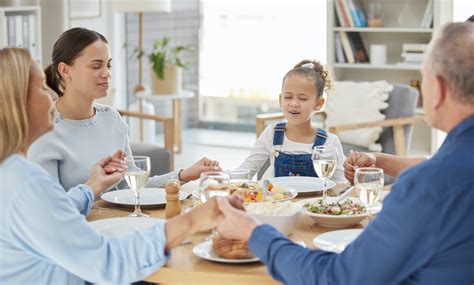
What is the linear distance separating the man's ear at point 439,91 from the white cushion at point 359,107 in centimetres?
365

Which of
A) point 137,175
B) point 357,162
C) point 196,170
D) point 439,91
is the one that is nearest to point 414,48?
point 357,162

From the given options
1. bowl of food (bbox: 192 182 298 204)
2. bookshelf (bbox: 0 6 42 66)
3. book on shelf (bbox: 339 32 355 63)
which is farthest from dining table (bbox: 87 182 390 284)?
book on shelf (bbox: 339 32 355 63)

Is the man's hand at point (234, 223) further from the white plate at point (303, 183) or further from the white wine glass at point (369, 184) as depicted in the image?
the white plate at point (303, 183)

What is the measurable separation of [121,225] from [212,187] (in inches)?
12.8

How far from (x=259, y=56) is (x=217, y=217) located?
583 centimetres

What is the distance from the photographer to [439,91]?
1687 mm

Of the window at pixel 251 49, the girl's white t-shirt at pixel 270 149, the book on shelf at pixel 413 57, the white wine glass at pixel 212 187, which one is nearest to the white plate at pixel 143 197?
the white wine glass at pixel 212 187

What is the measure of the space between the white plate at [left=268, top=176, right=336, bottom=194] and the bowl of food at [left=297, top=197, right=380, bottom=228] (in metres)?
0.27

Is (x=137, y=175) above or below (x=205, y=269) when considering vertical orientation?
above

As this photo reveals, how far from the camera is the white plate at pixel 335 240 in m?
2.08

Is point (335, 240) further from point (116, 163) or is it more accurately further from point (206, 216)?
point (116, 163)

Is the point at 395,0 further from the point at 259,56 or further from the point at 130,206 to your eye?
the point at 130,206

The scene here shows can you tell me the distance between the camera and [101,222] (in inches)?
90.9

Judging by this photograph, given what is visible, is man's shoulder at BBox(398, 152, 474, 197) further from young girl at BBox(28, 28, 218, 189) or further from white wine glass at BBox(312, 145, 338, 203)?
young girl at BBox(28, 28, 218, 189)
